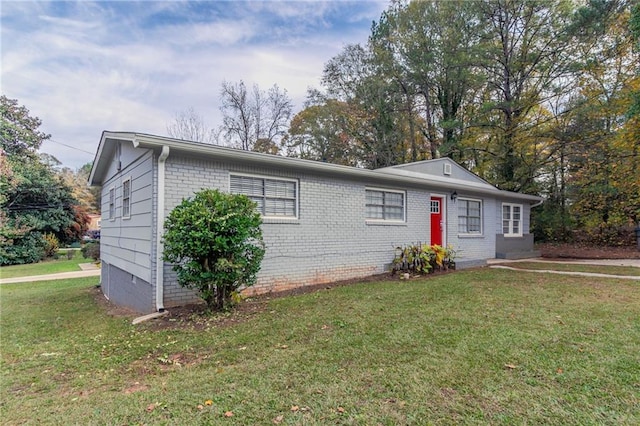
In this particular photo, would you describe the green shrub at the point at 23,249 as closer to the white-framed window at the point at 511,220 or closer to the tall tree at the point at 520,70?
the white-framed window at the point at 511,220

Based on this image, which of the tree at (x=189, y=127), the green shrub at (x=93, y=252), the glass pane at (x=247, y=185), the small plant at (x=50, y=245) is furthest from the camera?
the tree at (x=189, y=127)

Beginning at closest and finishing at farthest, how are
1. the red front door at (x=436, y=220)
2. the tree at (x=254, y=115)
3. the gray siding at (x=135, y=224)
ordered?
the gray siding at (x=135, y=224)
the red front door at (x=436, y=220)
the tree at (x=254, y=115)

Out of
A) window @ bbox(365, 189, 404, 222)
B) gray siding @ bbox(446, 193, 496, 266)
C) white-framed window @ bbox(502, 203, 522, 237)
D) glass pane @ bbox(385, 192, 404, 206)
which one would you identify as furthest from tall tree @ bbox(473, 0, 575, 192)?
window @ bbox(365, 189, 404, 222)

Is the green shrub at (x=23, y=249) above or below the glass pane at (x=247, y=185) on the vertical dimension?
below

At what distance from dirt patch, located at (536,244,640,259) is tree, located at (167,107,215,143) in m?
20.8

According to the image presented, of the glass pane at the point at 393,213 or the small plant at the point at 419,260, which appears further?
the glass pane at the point at 393,213

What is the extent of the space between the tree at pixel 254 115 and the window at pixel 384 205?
16.9 meters

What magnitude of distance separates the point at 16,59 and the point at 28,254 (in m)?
13.6

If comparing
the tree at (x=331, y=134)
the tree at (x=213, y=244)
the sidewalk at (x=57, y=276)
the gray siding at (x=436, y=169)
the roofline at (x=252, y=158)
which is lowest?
the sidewalk at (x=57, y=276)

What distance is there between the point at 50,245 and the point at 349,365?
923 inches

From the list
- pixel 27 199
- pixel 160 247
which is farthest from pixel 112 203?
pixel 27 199

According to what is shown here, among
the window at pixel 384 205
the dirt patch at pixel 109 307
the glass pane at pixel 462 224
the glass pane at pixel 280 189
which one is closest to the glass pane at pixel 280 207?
the glass pane at pixel 280 189

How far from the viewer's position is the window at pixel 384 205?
9062 millimetres

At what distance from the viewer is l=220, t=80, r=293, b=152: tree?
24.7 metres
